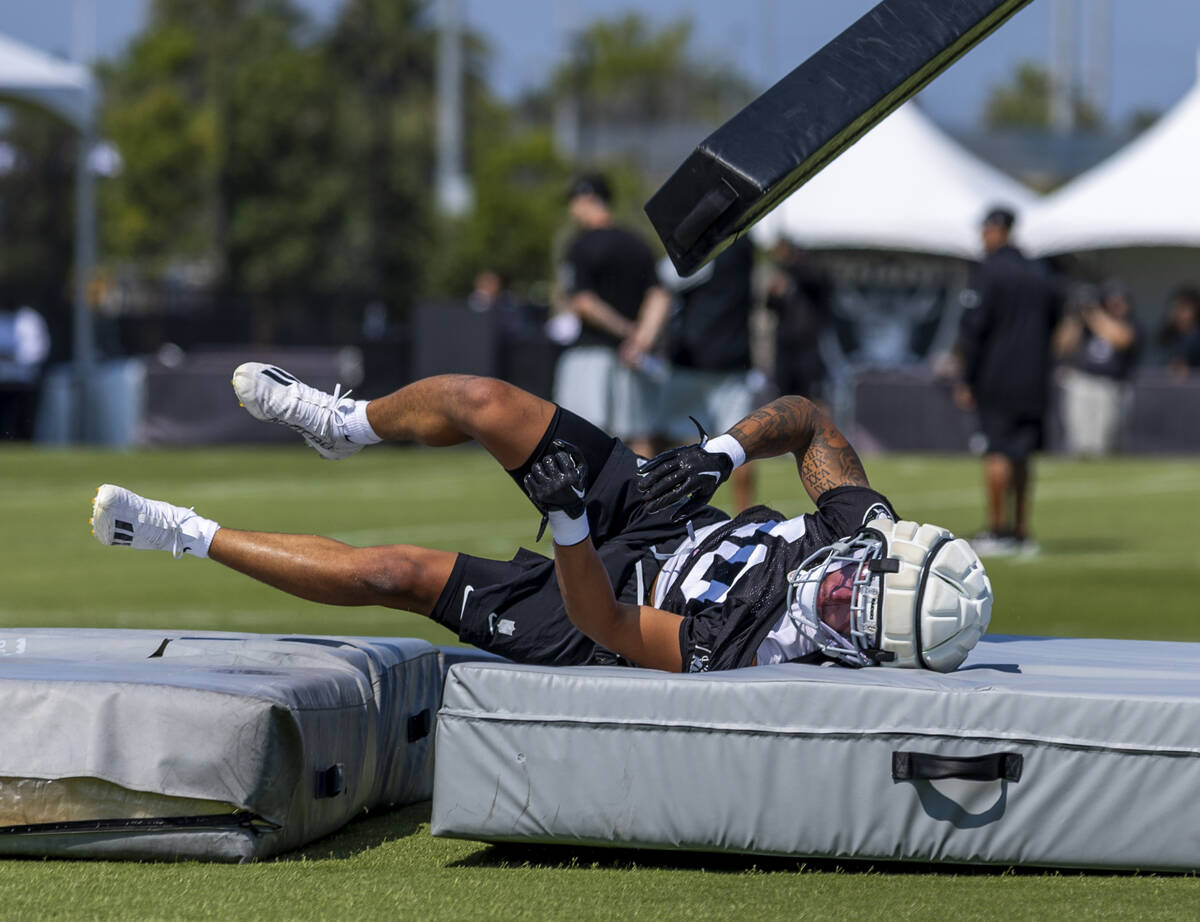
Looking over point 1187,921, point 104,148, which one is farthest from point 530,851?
point 104,148

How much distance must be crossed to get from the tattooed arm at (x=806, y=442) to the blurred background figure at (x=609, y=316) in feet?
18.6

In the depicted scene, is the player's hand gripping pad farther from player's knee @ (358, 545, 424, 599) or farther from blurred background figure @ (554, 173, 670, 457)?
blurred background figure @ (554, 173, 670, 457)

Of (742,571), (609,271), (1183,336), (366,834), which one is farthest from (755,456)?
(1183,336)

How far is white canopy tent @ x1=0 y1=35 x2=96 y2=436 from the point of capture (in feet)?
61.7

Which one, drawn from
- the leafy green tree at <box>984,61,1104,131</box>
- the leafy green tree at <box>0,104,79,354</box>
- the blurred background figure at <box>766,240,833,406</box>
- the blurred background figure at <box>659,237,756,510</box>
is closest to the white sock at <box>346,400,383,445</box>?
the blurred background figure at <box>659,237,756,510</box>

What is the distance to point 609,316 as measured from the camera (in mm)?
10875

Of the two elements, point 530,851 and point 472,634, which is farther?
point 472,634

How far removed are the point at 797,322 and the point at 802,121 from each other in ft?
43.1

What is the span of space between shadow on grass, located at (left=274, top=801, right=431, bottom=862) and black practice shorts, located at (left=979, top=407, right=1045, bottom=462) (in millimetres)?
7152

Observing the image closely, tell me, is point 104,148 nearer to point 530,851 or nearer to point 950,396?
point 950,396

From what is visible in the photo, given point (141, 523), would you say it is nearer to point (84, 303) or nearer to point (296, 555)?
point (296, 555)

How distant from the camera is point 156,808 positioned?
3.97 meters

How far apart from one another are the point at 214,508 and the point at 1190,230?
604 inches

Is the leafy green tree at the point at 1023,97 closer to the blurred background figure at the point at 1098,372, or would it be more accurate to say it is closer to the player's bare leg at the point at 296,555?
the blurred background figure at the point at 1098,372
